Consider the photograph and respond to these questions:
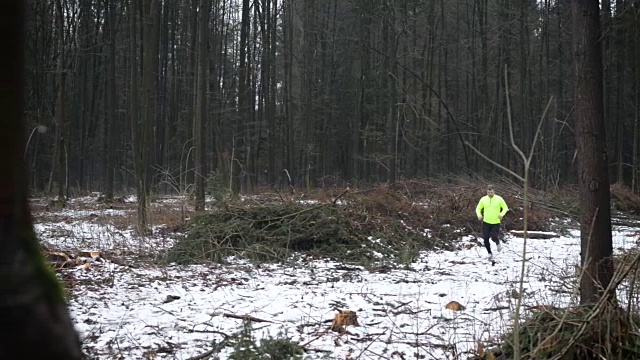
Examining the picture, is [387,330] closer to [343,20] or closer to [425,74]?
[425,74]

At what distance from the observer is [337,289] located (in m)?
7.86

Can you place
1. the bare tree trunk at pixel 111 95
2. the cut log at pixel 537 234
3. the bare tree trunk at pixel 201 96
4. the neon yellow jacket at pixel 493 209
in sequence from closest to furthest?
the neon yellow jacket at pixel 493 209 → the cut log at pixel 537 234 → the bare tree trunk at pixel 201 96 → the bare tree trunk at pixel 111 95

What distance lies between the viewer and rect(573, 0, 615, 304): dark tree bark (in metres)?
5.36

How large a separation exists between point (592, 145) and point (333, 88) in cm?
3262

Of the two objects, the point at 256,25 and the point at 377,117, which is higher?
the point at 256,25

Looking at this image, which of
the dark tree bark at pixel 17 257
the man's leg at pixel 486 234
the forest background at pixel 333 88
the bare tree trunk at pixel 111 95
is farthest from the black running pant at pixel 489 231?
the bare tree trunk at pixel 111 95

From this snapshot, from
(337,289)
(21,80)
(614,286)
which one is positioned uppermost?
(21,80)

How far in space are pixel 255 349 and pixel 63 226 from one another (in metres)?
9.48

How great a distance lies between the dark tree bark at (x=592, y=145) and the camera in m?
5.36

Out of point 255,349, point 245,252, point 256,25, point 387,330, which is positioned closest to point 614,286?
point 387,330

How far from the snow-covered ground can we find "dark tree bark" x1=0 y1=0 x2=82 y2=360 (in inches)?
162

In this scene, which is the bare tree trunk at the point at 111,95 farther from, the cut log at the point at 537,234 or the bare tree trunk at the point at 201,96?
the cut log at the point at 537,234

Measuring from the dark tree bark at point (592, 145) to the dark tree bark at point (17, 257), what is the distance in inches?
215

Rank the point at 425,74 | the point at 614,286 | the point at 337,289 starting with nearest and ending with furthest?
1. the point at 614,286
2. the point at 337,289
3. the point at 425,74
